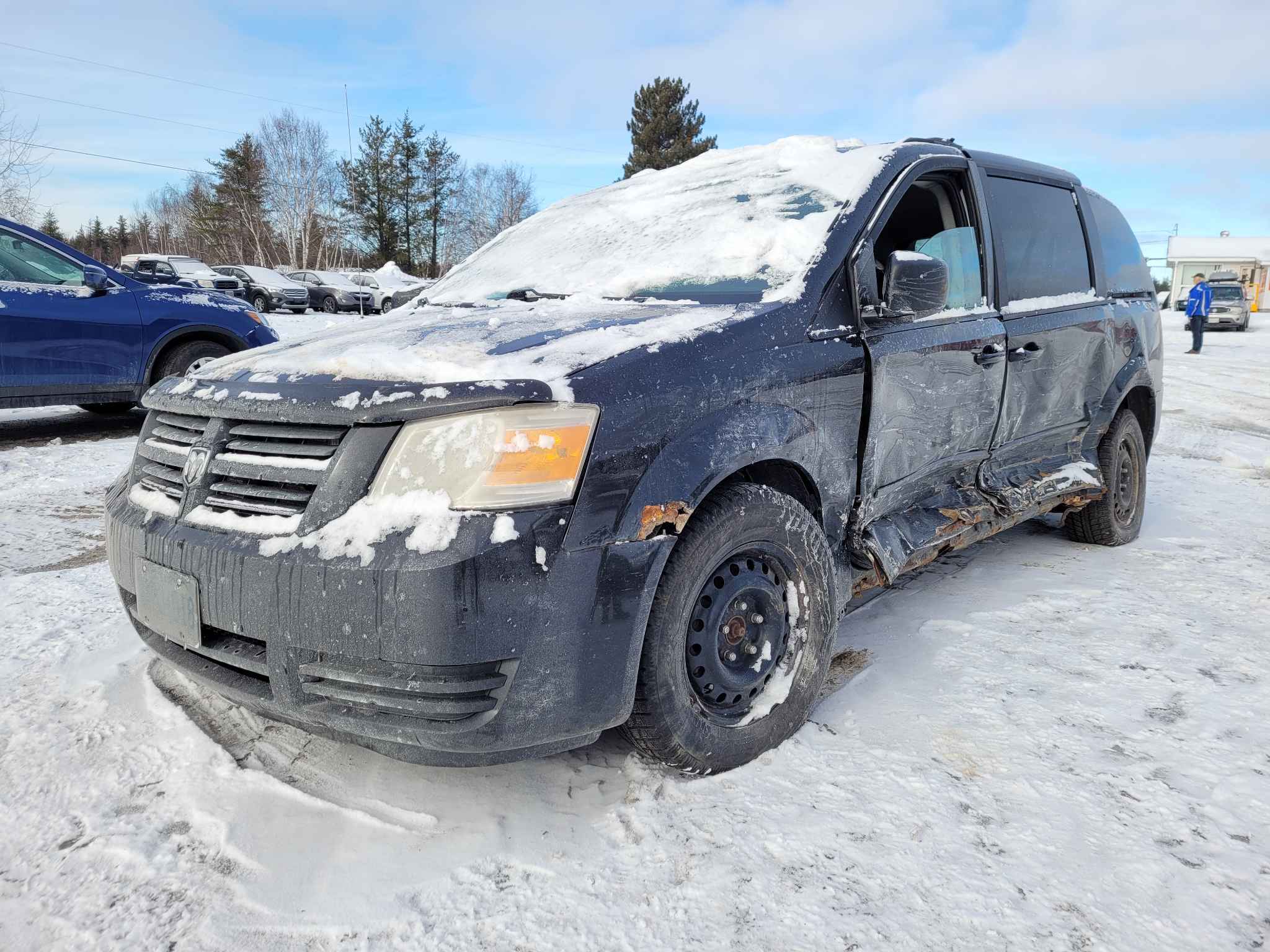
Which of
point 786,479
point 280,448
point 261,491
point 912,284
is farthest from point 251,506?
point 912,284

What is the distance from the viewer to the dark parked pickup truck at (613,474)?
176 centimetres

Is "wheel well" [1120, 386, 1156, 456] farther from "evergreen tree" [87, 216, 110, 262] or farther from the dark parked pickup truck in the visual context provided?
"evergreen tree" [87, 216, 110, 262]

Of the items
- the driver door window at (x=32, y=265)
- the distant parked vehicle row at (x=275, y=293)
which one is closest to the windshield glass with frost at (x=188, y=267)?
the distant parked vehicle row at (x=275, y=293)

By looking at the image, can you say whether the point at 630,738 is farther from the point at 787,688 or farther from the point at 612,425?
the point at 612,425

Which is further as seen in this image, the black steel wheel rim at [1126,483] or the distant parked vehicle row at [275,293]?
the distant parked vehicle row at [275,293]

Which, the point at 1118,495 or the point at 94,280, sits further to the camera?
the point at 94,280

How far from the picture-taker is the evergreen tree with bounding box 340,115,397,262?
53750 mm

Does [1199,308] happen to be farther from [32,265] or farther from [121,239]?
[121,239]

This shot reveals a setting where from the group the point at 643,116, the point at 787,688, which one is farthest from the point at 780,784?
the point at 643,116

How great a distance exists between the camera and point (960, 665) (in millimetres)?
2867

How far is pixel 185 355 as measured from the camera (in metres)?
6.97

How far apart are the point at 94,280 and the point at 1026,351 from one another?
6.40 meters

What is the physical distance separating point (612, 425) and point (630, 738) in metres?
0.76

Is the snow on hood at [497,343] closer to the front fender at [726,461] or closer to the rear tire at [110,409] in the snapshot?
the front fender at [726,461]
